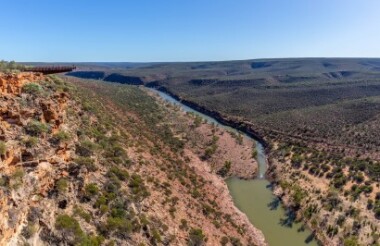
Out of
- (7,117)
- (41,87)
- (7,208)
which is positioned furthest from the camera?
(41,87)

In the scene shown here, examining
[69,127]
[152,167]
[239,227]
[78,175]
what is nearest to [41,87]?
[69,127]

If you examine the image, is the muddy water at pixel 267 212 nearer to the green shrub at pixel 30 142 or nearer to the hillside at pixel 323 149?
the hillside at pixel 323 149

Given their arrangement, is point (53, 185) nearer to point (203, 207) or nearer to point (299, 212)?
point (203, 207)

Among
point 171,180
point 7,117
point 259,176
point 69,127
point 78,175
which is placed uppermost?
point 7,117

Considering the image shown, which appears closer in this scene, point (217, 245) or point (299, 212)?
point (217, 245)

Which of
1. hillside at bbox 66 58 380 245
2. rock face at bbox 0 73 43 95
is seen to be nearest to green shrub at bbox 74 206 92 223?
rock face at bbox 0 73 43 95

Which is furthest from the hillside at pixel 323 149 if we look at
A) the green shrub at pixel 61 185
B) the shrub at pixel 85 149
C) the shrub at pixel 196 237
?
the green shrub at pixel 61 185

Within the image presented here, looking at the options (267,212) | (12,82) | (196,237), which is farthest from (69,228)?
(267,212)

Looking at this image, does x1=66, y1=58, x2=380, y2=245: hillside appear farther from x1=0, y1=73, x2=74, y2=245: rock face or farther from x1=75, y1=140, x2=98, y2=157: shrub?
x1=0, y1=73, x2=74, y2=245: rock face
